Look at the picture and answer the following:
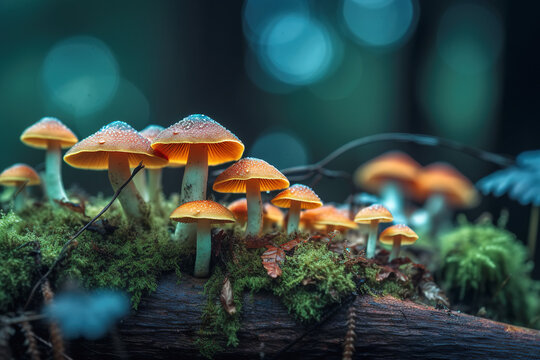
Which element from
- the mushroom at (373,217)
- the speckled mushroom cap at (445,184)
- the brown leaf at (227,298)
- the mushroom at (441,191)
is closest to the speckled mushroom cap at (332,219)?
the mushroom at (373,217)

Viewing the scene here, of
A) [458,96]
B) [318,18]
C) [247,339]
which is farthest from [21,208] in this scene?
[318,18]

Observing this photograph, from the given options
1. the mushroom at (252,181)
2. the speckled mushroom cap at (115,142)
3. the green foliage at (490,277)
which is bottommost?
the green foliage at (490,277)

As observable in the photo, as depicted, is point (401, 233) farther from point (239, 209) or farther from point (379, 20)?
point (379, 20)

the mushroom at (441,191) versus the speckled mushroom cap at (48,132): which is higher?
the speckled mushroom cap at (48,132)

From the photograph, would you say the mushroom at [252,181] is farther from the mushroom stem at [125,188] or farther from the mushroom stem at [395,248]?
the mushroom stem at [395,248]

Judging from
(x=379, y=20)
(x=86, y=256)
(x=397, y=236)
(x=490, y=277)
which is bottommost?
(x=490, y=277)

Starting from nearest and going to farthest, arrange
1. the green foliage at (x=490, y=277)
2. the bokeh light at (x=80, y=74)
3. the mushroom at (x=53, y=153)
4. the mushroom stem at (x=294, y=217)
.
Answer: the mushroom stem at (x=294, y=217)
the mushroom at (x=53, y=153)
the green foliage at (x=490, y=277)
the bokeh light at (x=80, y=74)

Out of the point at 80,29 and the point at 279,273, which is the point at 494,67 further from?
the point at 80,29

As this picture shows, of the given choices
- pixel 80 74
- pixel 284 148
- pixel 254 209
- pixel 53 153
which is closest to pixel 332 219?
pixel 254 209
